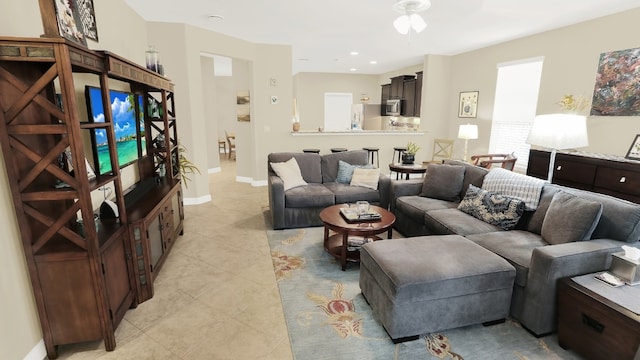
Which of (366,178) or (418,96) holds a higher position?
(418,96)

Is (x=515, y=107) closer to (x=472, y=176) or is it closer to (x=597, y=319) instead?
(x=472, y=176)

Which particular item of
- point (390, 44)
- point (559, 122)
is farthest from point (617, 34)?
point (390, 44)

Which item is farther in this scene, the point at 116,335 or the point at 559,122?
the point at 559,122

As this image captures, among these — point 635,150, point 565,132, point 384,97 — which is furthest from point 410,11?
point 384,97

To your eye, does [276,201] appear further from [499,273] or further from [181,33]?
[181,33]

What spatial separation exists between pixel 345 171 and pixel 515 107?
348 cm

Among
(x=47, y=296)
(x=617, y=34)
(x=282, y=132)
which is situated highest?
(x=617, y=34)

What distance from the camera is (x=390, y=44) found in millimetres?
6090

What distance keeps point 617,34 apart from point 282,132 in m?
5.28

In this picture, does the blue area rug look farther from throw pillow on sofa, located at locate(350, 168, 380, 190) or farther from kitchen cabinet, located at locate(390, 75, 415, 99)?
kitchen cabinet, located at locate(390, 75, 415, 99)

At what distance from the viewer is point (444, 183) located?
157 inches

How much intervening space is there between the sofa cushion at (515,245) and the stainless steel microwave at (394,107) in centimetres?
650

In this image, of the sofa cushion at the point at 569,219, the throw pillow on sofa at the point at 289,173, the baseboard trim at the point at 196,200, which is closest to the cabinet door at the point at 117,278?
the throw pillow on sofa at the point at 289,173

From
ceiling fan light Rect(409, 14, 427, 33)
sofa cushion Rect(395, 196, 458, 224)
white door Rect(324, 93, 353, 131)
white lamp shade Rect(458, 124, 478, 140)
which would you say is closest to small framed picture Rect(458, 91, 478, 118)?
white lamp shade Rect(458, 124, 478, 140)
